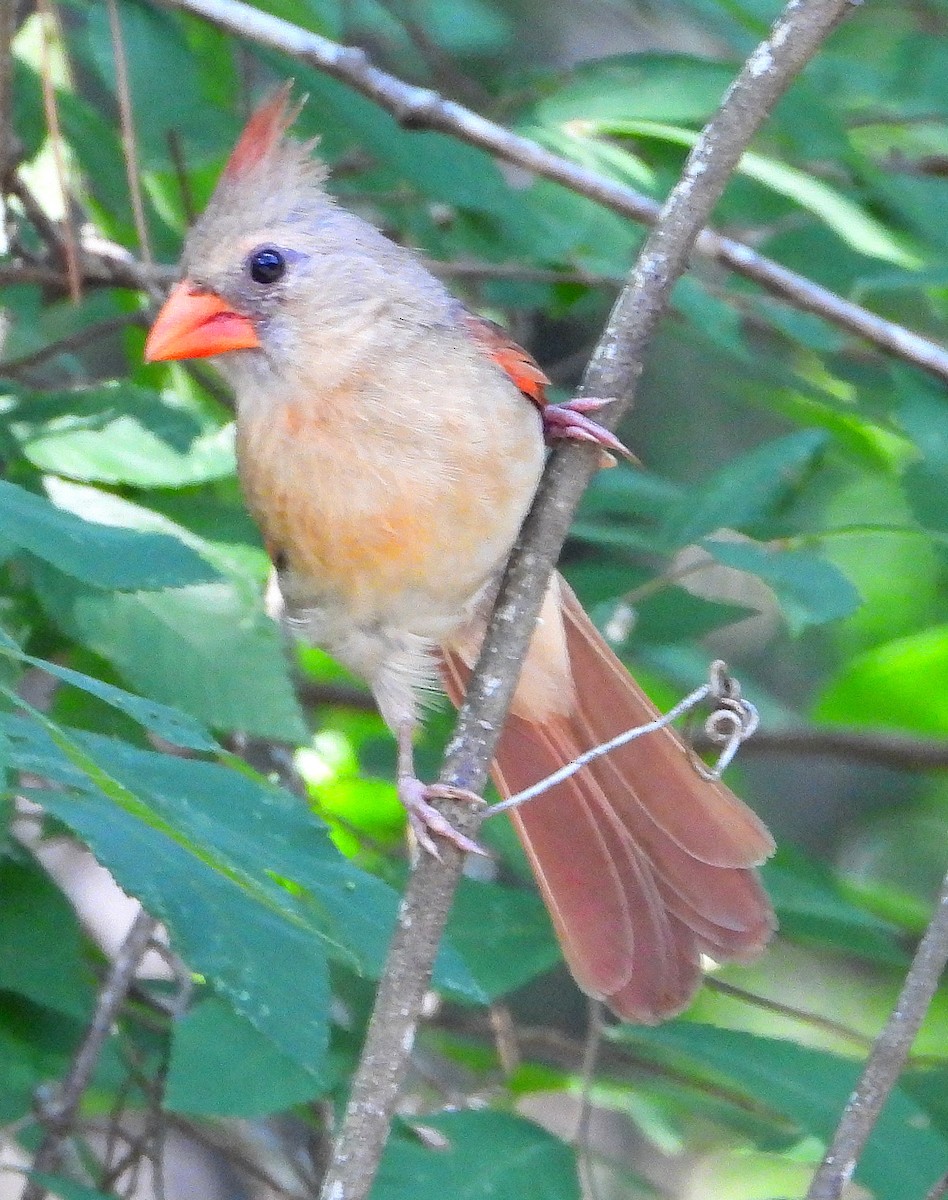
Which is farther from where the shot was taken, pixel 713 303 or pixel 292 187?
pixel 713 303

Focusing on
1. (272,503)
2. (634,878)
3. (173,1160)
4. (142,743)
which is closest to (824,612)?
(634,878)

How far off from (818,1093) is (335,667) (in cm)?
150

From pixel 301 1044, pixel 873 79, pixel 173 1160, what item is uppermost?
pixel 873 79

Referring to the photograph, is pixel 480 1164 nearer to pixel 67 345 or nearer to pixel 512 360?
pixel 512 360

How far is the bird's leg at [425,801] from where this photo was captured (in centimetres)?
184

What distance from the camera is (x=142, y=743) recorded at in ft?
7.80

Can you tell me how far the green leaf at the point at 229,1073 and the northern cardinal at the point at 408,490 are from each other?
0.40 m

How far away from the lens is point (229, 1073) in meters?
2.01

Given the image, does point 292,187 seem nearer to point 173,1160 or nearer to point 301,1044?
point 301,1044

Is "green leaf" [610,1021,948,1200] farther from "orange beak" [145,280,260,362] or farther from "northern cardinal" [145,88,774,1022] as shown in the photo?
"orange beak" [145,280,260,362]

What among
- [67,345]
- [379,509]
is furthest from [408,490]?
[67,345]

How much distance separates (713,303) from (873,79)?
575 millimetres

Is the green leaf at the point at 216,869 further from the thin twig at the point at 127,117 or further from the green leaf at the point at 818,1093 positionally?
the thin twig at the point at 127,117

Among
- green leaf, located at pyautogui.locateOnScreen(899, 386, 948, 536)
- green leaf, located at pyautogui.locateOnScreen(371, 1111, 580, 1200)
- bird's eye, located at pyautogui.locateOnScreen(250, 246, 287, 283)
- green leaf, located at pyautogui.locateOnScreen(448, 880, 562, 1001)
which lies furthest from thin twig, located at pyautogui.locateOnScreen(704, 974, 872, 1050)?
bird's eye, located at pyautogui.locateOnScreen(250, 246, 287, 283)
